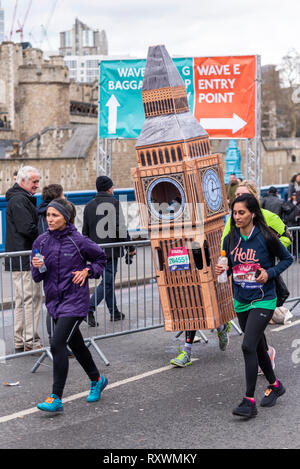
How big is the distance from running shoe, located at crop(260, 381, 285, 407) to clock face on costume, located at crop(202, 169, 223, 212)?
1984mm

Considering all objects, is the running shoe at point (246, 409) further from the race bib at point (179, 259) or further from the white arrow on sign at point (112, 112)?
the white arrow on sign at point (112, 112)

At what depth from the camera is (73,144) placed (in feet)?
137

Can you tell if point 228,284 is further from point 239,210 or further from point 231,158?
point 231,158

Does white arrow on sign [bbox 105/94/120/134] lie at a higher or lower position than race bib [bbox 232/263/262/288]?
higher

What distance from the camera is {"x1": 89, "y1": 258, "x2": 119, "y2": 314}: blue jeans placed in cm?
835

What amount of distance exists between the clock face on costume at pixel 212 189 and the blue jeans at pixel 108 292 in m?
1.55

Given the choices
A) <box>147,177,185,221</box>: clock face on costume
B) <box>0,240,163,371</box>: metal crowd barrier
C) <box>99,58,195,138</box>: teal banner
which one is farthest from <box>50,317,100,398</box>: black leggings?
<box>99,58,195,138</box>: teal banner

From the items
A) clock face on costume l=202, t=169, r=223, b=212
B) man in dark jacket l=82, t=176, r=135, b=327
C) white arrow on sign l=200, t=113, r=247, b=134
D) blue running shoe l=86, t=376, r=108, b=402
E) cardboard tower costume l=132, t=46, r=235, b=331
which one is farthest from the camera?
white arrow on sign l=200, t=113, r=247, b=134

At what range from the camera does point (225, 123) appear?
48.1ft

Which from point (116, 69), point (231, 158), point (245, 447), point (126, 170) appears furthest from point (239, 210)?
point (126, 170)

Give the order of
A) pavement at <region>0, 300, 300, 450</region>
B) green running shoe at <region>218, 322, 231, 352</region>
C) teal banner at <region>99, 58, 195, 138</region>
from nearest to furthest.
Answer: pavement at <region>0, 300, 300, 450</region> → green running shoe at <region>218, 322, 231, 352</region> → teal banner at <region>99, 58, 195, 138</region>

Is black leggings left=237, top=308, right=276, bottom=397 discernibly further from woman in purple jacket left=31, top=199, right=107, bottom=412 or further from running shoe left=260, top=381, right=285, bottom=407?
woman in purple jacket left=31, top=199, right=107, bottom=412

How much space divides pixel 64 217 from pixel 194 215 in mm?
1591

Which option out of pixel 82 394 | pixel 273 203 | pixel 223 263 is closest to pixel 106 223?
pixel 82 394
